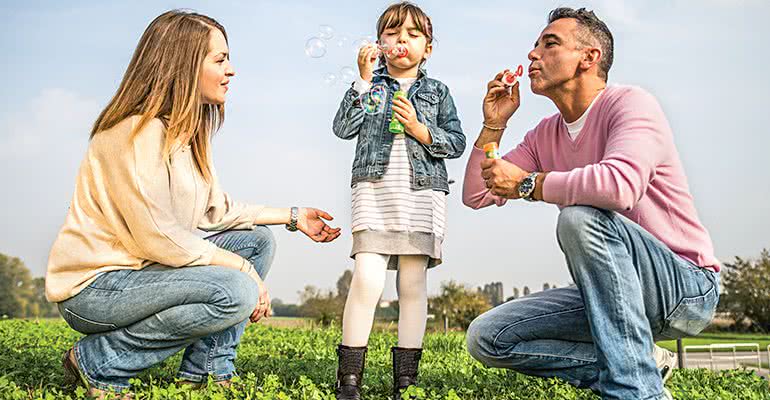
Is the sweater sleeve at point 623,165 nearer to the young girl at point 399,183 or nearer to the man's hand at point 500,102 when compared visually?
the man's hand at point 500,102

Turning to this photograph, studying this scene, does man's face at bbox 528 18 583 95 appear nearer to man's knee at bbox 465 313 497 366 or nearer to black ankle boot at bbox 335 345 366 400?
man's knee at bbox 465 313 497 366

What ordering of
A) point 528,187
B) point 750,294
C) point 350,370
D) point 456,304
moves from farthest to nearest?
point 750,294 < point 456,304 < point 350,370 < point 528,187

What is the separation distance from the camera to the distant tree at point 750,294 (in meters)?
25.6

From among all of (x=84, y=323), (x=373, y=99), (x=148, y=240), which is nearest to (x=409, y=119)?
(x=373, y=99)

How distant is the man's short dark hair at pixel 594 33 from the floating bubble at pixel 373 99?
3.03ft

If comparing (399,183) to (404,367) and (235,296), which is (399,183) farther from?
(235,296)

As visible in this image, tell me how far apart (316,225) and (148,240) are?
3.29 ft

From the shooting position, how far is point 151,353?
10.6ft

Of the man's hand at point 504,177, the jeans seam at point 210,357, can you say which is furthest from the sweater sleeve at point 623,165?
Answer: the jeans seam at point 210,357

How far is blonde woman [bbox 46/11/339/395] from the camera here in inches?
122

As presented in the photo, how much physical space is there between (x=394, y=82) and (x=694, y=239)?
5.51ft

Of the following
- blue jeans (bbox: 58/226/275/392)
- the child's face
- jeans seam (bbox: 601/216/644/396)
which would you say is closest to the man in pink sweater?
jeans seam (bbox: 601/216/644/396)

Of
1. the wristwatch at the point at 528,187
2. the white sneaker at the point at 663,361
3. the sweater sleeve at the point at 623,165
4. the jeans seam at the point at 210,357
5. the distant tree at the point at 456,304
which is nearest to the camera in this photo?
the sweater sleeve at the point at 623,165

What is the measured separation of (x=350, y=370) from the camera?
11.5ft
